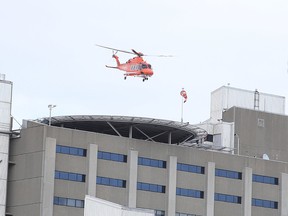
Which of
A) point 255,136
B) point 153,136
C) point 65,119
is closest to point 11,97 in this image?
point 65,119

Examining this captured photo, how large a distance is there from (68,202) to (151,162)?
1567 centimetres

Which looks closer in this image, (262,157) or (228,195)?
(228,195)

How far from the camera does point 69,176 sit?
163 m

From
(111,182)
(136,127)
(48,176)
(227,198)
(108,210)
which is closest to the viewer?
(108,210)

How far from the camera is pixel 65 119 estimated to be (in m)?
168

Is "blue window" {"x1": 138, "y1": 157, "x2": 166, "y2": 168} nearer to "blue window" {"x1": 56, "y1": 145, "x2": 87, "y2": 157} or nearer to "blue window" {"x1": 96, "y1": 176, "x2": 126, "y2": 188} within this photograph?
"blue window" {"x1": 96, "y1": 176, "x2": 126, "y2": 188}

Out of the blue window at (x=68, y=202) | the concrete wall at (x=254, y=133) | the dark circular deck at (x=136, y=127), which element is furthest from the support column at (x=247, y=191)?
the blue window at (x=68, y=202)

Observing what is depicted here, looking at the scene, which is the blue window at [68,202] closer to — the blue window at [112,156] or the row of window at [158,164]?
the row of window at [158,164]

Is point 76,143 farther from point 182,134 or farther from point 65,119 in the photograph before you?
point 182,134

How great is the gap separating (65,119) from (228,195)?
2880 centimetres

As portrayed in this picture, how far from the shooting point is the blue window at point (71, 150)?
163288 millimetres

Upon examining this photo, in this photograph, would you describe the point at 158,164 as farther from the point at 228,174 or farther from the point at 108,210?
the point at 108,210

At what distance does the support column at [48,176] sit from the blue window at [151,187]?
14.3m

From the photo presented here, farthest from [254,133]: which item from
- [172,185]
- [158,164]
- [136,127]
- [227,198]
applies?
[136,127]
